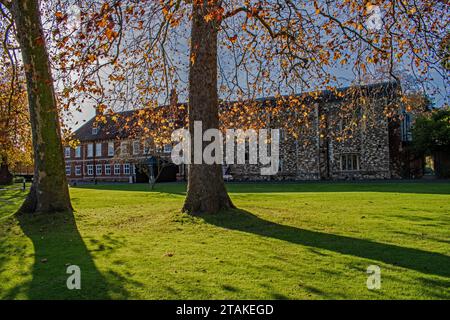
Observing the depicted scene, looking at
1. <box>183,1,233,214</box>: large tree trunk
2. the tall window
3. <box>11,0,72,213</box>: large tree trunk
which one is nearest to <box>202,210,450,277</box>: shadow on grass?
<box>183,1,233,214</box>: large tree trunk

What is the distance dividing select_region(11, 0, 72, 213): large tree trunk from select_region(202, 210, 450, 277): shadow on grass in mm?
4812

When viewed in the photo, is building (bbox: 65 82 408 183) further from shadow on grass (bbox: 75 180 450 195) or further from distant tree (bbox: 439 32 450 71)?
distant tree (bbox: 439 32 450 71)

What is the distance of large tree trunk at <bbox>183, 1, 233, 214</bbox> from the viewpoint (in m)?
10.7

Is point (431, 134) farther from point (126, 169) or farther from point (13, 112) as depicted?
point (126, 169)

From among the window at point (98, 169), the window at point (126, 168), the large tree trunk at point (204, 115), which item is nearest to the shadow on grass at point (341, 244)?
the large tree trunk at point (204, 115)

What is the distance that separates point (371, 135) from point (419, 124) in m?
4.47

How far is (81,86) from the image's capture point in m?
7.62

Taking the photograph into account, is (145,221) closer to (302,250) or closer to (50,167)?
(50,167)

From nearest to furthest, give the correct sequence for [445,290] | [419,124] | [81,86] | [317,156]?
[445,290] < [81,86] < [419,124] < [317,156]

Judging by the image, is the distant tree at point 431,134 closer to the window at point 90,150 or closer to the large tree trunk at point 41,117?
the large tree trunk at point 41,117

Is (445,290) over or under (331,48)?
under

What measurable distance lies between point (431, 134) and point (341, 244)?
102 ft

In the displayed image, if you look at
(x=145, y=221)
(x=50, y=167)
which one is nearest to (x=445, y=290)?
(x=145, y=221)

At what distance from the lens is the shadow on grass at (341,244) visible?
18.9ft
